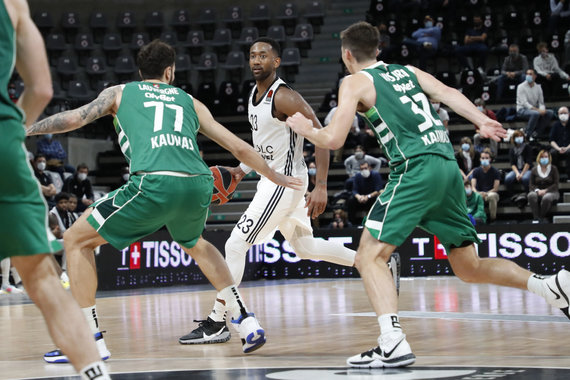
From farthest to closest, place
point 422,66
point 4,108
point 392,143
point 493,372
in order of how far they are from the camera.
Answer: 1. point 422,66
2. point 392,143
3. point 493,372
4. point 4,108

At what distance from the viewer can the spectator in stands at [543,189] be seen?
14430 millimetres

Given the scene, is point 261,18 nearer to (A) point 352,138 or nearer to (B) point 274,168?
(A) point 352,138

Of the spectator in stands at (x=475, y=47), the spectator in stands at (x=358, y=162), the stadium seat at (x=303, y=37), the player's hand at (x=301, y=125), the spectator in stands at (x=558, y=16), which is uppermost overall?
the stadium seat at (x=303, y=37)

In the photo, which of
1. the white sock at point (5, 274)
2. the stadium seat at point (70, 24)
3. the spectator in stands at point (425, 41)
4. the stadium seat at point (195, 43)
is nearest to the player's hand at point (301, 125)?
the white sock at point (5, 274)

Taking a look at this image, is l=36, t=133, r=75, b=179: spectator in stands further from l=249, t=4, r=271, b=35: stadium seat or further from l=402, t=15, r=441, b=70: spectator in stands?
l=402, t=15, r=441, b=70: spectator in stands

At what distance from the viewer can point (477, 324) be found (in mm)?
6453

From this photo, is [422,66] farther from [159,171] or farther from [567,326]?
[159,171]

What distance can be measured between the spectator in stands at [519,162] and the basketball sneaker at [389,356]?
452 inches

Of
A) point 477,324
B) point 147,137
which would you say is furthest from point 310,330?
point 147,137

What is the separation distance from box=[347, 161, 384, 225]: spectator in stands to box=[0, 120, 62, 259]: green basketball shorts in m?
12.3

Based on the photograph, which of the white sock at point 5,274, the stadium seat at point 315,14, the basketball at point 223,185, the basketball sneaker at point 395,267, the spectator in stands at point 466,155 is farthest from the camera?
the stadium seat at point 315,14

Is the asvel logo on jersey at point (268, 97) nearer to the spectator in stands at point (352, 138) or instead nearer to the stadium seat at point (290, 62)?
the spectator in stands at point (352, 138)

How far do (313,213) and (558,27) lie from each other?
1409 centimetres

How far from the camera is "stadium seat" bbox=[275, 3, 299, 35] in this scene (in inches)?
835
